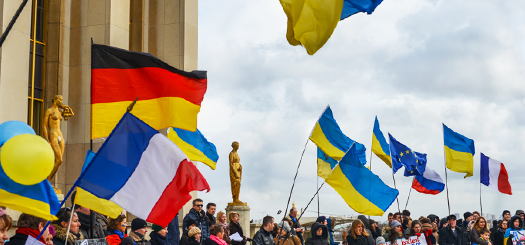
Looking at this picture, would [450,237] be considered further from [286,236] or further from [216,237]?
[216,237]

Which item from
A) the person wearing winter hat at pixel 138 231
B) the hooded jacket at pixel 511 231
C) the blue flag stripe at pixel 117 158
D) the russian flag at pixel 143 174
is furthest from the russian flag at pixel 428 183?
the blue flag stripe at pixel 117 158

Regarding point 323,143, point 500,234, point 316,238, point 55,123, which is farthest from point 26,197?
point 500,234

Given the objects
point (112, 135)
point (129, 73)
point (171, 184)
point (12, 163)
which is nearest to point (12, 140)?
point (12, 163)

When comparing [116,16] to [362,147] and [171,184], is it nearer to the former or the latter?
[362,147]

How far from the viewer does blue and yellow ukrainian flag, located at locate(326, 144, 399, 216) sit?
11641 millimetres

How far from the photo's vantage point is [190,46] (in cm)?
2084

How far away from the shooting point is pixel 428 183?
61.3 feet

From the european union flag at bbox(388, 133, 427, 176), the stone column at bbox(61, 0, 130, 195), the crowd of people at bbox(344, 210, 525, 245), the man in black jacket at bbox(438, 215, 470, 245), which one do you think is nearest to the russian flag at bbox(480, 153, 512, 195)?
the european union flag at bbox(388, 133, 427, 176)

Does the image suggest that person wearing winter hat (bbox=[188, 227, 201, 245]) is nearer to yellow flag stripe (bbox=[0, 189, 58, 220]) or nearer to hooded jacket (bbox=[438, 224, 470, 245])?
yellow flag stripe (bbox=[0, 189, 58, 220])

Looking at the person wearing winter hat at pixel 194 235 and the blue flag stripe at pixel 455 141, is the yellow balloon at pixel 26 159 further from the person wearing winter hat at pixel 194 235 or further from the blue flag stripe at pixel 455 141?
the blue flag stripe at pixel 455 141

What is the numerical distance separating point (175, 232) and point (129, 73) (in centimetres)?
349

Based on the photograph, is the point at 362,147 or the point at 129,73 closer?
the point at 129,73

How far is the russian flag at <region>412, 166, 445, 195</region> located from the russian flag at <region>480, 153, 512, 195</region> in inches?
57.0

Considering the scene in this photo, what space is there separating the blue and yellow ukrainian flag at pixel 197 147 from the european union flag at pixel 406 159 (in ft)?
15.4
